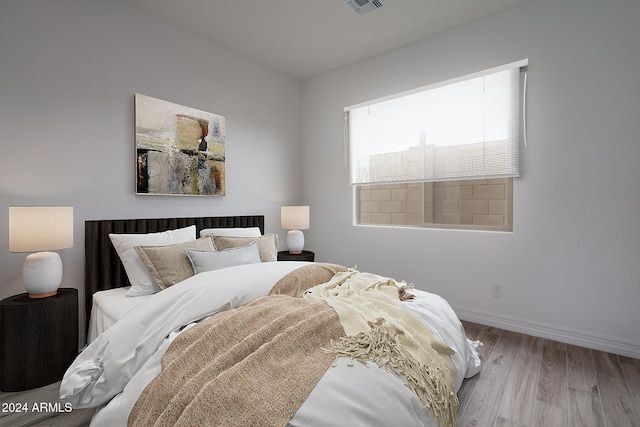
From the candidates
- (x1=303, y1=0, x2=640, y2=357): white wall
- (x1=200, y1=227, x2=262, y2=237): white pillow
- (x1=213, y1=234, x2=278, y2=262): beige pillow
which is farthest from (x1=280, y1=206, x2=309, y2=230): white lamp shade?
(x1=303, y1=0, x2=640, y2=357): white wall

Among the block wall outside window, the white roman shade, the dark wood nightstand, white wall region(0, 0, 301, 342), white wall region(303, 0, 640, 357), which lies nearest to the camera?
white wall region(0, 0, 301, 342)

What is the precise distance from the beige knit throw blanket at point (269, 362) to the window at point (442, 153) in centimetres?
200

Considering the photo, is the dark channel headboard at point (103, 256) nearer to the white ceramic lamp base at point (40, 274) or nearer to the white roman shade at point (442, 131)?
the white ceramic lamp base at point (40, 274)

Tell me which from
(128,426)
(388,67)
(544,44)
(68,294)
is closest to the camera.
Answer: (128,426)

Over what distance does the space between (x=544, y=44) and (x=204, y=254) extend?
3.23 m

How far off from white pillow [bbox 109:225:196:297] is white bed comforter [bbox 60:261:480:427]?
661 mm

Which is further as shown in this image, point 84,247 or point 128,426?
point 84,247

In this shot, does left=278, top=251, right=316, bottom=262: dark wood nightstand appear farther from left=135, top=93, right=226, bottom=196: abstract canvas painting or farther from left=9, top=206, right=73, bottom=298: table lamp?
left=9, top=206, right=73, bottom=298: table lamp

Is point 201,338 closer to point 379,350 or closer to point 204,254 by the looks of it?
point 379,350

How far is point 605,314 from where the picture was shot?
97.6 inches

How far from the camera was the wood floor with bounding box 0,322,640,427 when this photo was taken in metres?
1.67

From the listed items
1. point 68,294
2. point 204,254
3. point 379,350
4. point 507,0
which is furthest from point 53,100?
point 507,0

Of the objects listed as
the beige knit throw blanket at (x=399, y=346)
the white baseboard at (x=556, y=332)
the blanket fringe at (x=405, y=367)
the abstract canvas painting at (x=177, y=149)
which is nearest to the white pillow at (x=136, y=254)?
the abstract canvas painting at (x=177, y=149)

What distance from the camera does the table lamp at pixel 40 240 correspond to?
6.27ft
